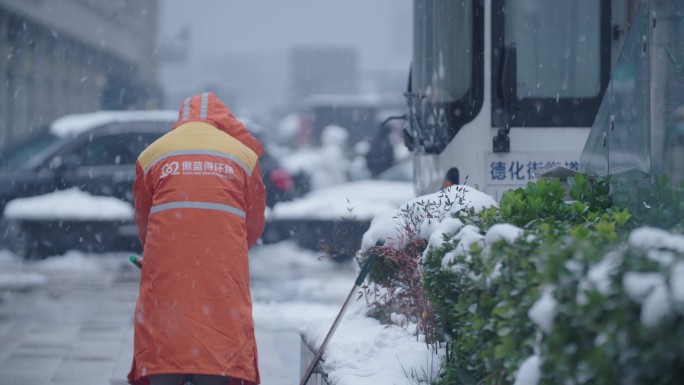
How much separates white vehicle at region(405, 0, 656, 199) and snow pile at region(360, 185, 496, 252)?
3.34 ft

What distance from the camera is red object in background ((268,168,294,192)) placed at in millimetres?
13281

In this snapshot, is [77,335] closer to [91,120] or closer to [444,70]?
[444,70]

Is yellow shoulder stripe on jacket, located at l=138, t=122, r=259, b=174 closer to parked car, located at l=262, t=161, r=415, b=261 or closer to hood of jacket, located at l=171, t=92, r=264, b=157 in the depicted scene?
hood of jacket, located at l=171, t=92, r=264, b=157

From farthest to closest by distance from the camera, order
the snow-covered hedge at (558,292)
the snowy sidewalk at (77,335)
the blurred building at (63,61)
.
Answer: the blurred building at (63,61)
the snowy sidewalk at (77,335)
the snow-covered hedge at (558,292)

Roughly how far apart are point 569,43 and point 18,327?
544 cm

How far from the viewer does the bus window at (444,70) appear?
6.22 meters

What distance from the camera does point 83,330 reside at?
8734 millimetres

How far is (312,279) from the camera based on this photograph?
471 inches

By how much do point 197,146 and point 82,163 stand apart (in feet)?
29.0

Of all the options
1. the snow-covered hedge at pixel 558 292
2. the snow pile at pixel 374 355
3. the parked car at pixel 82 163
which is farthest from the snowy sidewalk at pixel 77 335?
the snow-covered hedge at pixel 558 292

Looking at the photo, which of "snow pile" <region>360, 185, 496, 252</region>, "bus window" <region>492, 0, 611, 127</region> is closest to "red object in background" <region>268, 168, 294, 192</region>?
"bus window" <region>492, 0, 611, 127</region>

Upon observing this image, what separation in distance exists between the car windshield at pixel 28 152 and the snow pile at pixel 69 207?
1.71ft

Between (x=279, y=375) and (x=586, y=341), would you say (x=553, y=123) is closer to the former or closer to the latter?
(x=279, y=375)

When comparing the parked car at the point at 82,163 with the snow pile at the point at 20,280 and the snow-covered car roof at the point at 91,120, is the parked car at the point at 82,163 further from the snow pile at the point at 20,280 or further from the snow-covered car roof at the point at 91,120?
the snow pile at the point at 20,280
